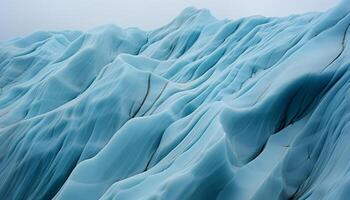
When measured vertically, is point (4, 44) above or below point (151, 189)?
below

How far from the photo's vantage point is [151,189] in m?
2.28

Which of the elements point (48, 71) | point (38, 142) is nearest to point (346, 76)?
point (38, 142)

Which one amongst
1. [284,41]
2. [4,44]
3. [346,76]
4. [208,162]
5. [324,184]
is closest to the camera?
[324,184]

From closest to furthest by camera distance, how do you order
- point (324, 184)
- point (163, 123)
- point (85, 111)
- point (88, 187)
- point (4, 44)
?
point (324, 184) < point (88, 187) < point (163, 123) < point (85, 111) < point (4, 44)

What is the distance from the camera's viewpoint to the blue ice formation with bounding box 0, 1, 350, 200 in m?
2.15

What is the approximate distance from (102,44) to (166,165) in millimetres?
2799

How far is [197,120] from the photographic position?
112 inches

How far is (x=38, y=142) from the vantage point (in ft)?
11.7

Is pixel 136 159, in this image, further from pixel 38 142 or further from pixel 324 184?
pixel 324 184

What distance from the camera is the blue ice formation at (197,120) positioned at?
2154mm

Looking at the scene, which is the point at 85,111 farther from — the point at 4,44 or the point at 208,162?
the point at 4,44

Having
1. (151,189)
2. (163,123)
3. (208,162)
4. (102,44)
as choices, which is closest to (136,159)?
(163,123)

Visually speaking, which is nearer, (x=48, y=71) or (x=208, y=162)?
(x=208, y=162)

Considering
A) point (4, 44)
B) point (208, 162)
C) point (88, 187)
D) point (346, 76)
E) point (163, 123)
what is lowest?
point (4, 44)
